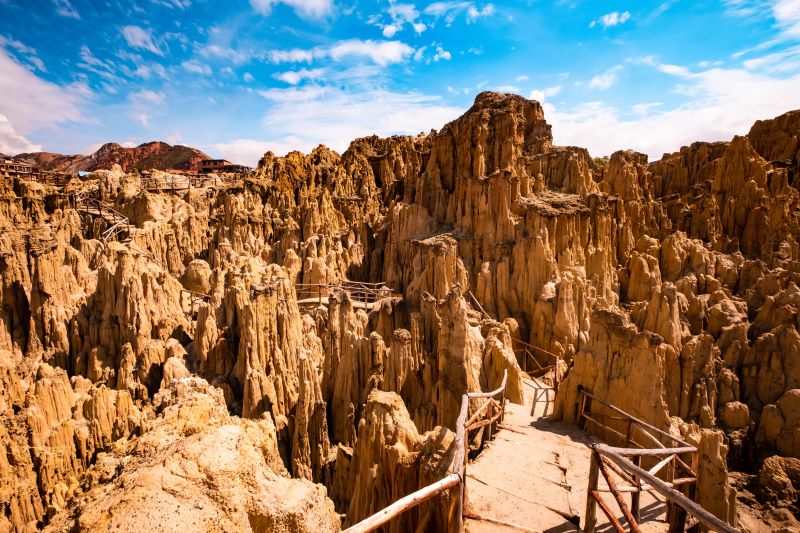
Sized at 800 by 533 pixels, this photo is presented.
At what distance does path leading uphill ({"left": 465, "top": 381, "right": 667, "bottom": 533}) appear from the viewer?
504 cm

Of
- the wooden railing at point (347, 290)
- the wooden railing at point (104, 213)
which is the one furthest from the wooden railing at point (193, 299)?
the wooden railing at point (104, 213)

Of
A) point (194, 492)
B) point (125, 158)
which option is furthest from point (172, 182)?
point (125, 158)

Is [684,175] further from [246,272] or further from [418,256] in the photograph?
[246,272]

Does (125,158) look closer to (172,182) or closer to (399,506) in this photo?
A: (172,182)

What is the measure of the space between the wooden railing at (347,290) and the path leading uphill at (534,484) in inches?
571

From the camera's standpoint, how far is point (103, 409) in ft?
40.5

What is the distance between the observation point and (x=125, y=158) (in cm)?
8775

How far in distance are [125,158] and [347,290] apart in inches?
3498

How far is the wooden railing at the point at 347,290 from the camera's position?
22422 millimetres

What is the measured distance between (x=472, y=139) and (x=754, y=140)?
1025 inches

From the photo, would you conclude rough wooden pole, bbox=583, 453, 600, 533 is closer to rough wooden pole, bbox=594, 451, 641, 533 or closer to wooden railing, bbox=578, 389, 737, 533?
wooden railing, bbox=578, 389, 737, 533

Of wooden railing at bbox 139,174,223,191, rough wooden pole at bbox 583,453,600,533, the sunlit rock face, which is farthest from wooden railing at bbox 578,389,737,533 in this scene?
wooden railing at bbox 139,174,223,191

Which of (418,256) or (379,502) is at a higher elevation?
(418,256)

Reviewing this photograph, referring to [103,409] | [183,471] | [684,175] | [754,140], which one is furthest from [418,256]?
[754,140]
